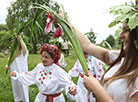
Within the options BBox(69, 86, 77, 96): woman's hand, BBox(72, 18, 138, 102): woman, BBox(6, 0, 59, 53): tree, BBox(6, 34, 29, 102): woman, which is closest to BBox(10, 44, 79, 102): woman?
BBox(69, 86, 77, 96): woman's hand

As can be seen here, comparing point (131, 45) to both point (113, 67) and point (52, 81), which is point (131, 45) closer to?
point (113, 67)

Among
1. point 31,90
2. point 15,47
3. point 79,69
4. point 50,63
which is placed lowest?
point 31,90

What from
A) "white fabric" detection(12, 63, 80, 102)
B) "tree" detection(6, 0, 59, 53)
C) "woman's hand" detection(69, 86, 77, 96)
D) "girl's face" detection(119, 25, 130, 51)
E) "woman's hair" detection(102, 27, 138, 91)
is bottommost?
"woman's hand" detection(69, 86, 77, 96)

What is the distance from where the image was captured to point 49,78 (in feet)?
8.54

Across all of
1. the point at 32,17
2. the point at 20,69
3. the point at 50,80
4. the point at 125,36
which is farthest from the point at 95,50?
the point at 20,69

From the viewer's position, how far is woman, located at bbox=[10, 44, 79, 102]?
101 inches

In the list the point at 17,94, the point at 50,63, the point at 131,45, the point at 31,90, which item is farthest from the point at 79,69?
the point at 131,45

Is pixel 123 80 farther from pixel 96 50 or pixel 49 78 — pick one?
pixel 49 78

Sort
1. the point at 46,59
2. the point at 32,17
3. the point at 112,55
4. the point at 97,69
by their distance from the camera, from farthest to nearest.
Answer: the point at 97,69 → the point at 46,59 → the point at 32,17 → the point at 112,55

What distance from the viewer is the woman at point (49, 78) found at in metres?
2.56

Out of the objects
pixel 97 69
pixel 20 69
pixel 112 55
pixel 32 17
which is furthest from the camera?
pixel 20 69

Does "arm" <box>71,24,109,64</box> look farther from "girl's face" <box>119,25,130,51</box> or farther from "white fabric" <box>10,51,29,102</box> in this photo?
"white fabric" <box>10,51,29,102</box>

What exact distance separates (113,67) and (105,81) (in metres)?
0.15

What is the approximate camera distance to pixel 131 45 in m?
1.16
